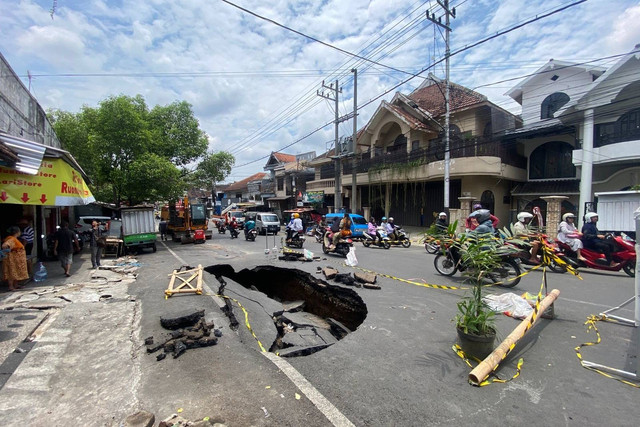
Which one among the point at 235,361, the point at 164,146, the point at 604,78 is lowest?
the point at 235,361

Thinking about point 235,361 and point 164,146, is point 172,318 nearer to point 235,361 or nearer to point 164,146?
point 235,361

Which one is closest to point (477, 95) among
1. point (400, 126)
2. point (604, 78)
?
point (400, 126)

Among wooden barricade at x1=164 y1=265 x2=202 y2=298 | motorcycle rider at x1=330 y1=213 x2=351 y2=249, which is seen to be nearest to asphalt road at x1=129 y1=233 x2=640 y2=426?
wooden barricade at x1=164 y1=265 x2=202 y2=298

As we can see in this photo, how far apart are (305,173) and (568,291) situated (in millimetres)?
31171

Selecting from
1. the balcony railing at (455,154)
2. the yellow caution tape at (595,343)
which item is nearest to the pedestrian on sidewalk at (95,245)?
Result: the yellow caution tape at (595,343)

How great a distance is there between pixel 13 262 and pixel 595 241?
45.1 ft

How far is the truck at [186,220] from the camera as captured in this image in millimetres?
18344

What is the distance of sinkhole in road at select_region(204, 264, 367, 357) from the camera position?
4696mm

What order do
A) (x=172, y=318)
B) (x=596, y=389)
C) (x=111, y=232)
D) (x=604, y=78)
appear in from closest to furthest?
(x=596, y=389) → (x=172, y=318) → (x=604, y=78) → (x=111, y=232)

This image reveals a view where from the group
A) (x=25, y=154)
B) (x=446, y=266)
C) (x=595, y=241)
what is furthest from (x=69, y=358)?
(x=595, y=241)

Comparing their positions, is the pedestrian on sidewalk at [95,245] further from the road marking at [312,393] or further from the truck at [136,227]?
the road marking at [312,393]

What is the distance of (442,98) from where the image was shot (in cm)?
2175

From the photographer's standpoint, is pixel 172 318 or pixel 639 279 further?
pixel 172 318

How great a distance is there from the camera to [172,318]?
4645 millimetres
